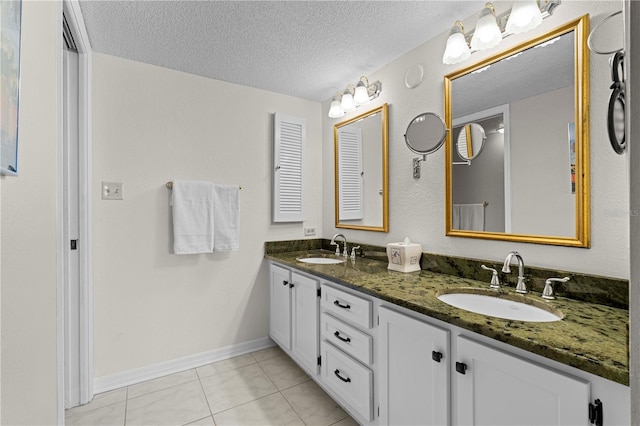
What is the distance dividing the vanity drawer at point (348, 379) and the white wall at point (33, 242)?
121cm

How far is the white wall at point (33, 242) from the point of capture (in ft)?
2.35

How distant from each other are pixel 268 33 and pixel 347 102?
0.79 meters

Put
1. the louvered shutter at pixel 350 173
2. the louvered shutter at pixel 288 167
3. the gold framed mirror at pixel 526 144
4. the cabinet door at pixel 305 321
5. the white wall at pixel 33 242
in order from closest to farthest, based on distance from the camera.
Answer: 1. the white wall at pixel 33 242
2. the gold framed mirror at pixel 526 144
3. the cabinet door at pixel 305 321
4. the louvered shutter at pixel 350 173
5. the louvered shutter at pixel 288 167

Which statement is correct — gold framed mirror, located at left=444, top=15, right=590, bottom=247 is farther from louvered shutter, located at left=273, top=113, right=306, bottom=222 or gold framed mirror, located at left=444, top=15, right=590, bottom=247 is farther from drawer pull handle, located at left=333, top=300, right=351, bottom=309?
louvered shutter, located at left=273, top=113, right=306, bottom=222

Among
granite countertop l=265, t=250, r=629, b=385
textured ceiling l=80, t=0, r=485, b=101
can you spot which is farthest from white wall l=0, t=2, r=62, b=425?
granite countertop l=265, t=250, r=629, b=385

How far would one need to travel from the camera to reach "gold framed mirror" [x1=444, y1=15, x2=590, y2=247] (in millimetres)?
1257

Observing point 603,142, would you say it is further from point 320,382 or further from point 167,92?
point 167,92

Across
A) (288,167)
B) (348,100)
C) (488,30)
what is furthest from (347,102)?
(488,30)

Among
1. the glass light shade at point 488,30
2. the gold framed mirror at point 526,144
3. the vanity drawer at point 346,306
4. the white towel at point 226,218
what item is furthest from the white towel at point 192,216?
the glass light shade at point 488,30

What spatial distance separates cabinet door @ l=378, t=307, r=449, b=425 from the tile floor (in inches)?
21.1

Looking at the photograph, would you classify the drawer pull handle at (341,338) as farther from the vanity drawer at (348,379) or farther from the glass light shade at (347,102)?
the glass light shade at (347,102)

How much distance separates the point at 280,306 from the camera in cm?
237

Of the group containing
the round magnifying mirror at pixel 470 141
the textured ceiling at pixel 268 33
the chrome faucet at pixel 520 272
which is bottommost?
the chrome faucet at pixel 520 272

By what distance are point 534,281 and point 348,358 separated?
0.96 metres
